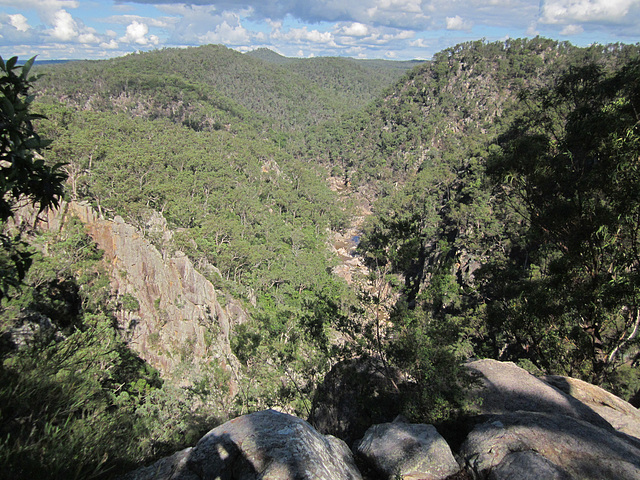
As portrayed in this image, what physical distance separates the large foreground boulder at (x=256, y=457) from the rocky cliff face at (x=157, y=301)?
468 inches

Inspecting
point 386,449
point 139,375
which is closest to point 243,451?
point 386,449

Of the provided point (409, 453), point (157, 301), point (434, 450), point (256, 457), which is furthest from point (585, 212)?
point (157, 301)

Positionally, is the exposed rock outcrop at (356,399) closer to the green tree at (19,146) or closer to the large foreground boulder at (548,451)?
the large foreground boulder at (548,451)

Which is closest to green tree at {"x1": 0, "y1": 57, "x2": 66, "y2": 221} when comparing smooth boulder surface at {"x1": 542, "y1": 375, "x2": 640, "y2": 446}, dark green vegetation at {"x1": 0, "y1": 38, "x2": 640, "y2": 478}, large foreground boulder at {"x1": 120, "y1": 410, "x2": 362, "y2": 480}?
dark green vegetation at {"x1": 0, "y1": 38, "x2": 640, "y2": 478}

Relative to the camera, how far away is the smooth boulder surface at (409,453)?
5133 millimetres

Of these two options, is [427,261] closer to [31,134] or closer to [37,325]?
[37,325]

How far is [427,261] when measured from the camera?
136 feet

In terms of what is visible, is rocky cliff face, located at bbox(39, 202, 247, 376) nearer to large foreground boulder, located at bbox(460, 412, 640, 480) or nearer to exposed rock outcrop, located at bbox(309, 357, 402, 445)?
exposed rock outcrop, located at bbox(309, 357, 402, 445)

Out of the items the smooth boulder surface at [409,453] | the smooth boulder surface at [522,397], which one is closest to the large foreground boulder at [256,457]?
the smooth boulder surface at [409,453]

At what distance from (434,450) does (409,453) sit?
0.42 m

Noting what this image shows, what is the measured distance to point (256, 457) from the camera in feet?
12.0

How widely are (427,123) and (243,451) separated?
90.3 m

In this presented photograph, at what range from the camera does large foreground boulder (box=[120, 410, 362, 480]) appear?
11.4ft

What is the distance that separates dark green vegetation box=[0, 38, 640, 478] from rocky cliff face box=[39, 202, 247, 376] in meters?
1.08
